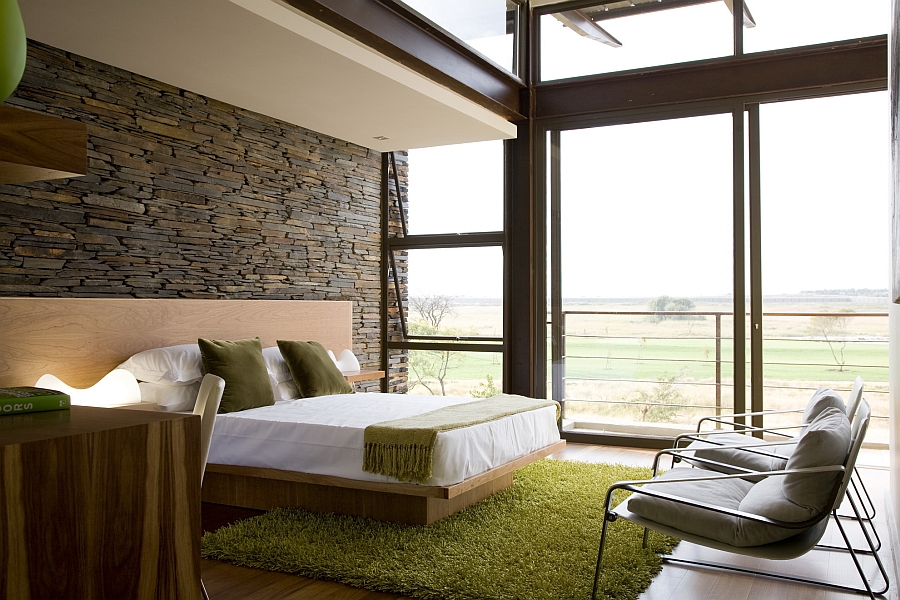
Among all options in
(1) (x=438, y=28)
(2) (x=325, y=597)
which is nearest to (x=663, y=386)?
(1) (x=438, y=28)

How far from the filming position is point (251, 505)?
15.1 feet

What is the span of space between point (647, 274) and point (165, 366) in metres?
3.96

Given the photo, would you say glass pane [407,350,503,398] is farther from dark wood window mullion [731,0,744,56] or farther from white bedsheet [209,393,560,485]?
dark wood window mullion [731,0,744,56]

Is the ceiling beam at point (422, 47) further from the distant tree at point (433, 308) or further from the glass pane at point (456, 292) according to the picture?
the distant tree at point (433, 308)

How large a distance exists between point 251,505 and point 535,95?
14.5ft

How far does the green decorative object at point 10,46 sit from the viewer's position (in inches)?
52.6

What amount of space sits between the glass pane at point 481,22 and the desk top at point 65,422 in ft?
13.3

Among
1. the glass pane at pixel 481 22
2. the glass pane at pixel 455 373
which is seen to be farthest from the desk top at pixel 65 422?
the glass pane at pixel 455 373

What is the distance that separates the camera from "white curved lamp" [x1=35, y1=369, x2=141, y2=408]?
13.6 feet

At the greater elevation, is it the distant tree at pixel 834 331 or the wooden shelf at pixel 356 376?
the distant tree at pixel 834 331

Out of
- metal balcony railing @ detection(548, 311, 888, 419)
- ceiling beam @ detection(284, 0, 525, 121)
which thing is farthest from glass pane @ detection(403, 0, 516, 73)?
metal balcony railing @ detection(548, 311, 888, 419)

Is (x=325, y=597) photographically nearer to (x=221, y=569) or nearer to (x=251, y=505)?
(x=221, y=569)

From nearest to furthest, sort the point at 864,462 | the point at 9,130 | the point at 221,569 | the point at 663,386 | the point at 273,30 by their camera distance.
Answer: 1. the point at 9,130
2. the point at 221,569
3. the point at 273,30
4. the point at 864,462
5. the point at 663,386

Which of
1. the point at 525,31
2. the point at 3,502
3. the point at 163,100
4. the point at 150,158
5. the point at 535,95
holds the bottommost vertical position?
the point at 3,502
